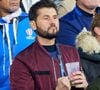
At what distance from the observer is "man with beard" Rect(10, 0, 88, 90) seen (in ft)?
11.8

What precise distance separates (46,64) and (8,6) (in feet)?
3.49

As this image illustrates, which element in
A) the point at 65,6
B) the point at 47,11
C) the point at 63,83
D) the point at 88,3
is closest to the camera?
the point at 63,83

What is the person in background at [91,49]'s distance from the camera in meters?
4.11

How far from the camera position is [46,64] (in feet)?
12.3

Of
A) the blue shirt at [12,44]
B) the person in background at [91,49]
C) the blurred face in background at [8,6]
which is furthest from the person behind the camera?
the blurred face in background at [8,6]

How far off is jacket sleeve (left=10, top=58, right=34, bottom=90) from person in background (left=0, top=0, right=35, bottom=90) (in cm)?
63

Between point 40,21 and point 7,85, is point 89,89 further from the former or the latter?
Answer: point 7,85

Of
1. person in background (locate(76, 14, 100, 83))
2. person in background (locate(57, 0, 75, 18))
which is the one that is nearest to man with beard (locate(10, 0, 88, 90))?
person in background (locate(76, 14, 100, 83))

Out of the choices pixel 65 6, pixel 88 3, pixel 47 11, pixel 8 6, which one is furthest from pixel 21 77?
pixel 65 6

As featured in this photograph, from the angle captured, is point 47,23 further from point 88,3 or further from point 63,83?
point 88,3

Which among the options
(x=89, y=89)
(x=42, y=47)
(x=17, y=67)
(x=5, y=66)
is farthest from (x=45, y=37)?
(x=89, y=89)

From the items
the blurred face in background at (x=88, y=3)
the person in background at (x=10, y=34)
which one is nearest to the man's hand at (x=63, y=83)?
the person in background at (x=10, y=34)

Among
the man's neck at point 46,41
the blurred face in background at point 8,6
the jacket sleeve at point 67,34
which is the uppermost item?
the blurred face in background at point 8,6

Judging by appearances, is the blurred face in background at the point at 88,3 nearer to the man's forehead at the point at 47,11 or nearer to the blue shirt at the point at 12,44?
the blue shirt at the point at 12,44
